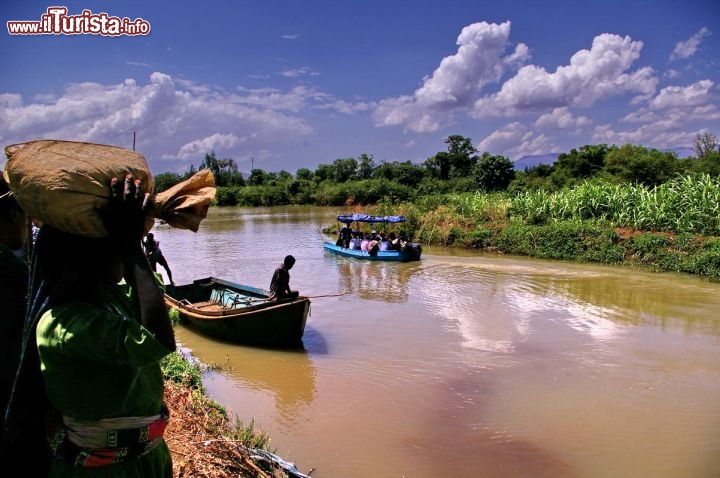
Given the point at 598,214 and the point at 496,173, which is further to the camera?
the point at 496,173

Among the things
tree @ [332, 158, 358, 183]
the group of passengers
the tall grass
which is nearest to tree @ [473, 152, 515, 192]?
the tall grass

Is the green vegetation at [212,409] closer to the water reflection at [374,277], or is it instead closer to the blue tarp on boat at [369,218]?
the water reflection at [374,277]

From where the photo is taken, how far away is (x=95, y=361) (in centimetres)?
163

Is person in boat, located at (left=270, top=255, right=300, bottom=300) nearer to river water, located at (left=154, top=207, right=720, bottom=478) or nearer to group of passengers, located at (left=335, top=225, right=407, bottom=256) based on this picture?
river water, located at (left=154, top=207, right=720, bottom=478)

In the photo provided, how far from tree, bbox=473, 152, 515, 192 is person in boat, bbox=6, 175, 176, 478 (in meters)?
37.2

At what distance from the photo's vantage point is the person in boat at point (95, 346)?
1.59 meters

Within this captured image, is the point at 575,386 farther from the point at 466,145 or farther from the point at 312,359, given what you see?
the point at 466,145

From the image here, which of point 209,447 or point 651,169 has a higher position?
point 651,169

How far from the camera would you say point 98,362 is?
164 cm

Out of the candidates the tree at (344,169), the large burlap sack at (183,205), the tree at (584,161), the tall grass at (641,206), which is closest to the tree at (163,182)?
the large burlap sack at (183,205)

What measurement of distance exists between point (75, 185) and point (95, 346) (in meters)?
0.46

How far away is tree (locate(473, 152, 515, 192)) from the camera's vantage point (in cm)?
3759

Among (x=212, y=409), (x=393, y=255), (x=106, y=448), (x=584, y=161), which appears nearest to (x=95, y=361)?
(x=106, y=448)

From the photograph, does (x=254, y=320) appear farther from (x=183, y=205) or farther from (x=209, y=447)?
(x=183, y=205)
